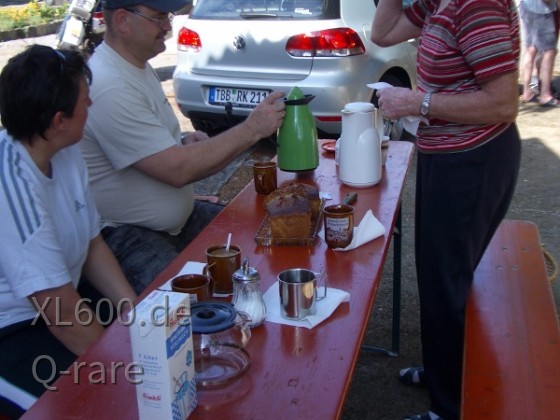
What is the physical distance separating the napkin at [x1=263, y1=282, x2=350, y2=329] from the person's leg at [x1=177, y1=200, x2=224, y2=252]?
104cm

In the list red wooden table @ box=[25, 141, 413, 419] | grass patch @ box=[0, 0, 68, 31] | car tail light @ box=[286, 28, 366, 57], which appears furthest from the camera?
grass patch @ box=[0, 0, 68, 31]

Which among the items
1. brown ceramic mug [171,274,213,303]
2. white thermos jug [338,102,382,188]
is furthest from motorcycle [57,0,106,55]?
brown ceramic mug [171,274,213,303]

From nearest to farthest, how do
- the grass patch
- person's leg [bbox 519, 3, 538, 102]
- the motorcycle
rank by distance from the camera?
1. person's leg [bbox 519, 3, 538, 102]
2. the motorcycle
3. the grass patch

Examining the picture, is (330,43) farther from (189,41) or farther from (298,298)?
(298,298)

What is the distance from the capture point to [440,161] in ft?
6.59

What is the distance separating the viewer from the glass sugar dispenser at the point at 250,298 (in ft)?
4.83

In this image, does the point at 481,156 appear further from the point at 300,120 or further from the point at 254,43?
the point at 254,43

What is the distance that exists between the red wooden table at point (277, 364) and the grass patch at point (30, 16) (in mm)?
13240

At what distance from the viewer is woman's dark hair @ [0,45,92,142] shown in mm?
1771

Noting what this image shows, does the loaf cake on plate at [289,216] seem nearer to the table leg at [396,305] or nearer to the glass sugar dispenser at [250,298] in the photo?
the glass sugar dispenser at [250,298]

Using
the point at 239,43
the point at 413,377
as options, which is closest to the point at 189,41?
the point at 239,43

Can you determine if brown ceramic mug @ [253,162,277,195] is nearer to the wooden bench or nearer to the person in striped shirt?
the person in striped shirt

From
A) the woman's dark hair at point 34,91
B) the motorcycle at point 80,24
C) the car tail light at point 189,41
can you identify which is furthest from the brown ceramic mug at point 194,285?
the motorcycle at point 80,24

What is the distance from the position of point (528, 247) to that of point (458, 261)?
841 millimetres
